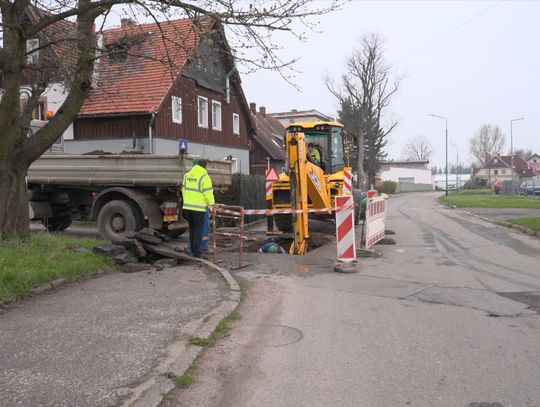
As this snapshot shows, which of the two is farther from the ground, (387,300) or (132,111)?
(132,111)

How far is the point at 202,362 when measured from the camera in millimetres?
4949

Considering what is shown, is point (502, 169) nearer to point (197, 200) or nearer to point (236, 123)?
point (236, 123)

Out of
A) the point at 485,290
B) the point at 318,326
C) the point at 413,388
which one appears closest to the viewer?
the point at 413,388

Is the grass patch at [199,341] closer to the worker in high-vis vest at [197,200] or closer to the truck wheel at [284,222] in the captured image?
the worker in high-vis vest at [197,200]

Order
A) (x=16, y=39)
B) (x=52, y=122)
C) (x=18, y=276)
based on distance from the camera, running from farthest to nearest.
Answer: (x=52, y=122)
(x=16, y=39)
(x=18, y=276)

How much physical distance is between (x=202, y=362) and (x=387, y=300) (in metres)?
3.31

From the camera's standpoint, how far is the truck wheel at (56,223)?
15164 millimetres

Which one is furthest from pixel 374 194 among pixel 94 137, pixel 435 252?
pixel 94 137

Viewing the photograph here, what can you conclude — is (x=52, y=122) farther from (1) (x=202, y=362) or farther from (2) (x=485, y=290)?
Result: (2) (x=485, y=290)

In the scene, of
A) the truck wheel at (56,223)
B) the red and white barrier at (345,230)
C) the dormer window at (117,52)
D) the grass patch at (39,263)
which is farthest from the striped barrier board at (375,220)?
the truck wheel at (56,223)

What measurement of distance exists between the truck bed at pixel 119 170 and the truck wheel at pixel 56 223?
1.47 m

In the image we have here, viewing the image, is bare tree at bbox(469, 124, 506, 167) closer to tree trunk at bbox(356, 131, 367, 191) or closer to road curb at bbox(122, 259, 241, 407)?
tree trunk at bbox(356, 131, 367, 191)

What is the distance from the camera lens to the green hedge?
1898 cm

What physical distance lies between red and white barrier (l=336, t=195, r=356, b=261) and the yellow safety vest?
2.45 metres
